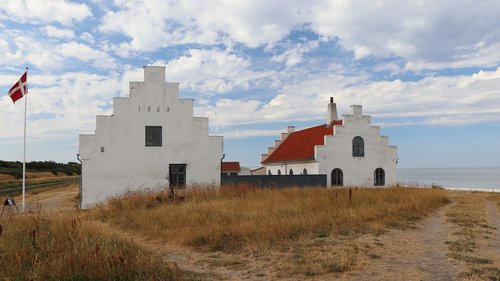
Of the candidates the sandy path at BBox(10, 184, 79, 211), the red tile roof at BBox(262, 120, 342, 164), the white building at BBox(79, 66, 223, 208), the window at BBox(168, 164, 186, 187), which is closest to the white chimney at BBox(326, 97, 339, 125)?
the red tile roof at BBox(262, 120, 342, 164)

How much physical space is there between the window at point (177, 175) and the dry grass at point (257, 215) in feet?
18.1

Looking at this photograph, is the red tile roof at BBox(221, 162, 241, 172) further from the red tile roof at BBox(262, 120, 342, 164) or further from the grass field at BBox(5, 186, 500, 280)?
the grass field at BBox(5, 186, 500, 280)

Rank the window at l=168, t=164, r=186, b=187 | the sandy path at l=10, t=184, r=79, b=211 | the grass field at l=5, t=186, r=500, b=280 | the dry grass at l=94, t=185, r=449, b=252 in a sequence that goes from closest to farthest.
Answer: the grass field at l=5, t=186, r=500, b=280
the dry grass at l=94, t=185, r=449, b=252
the sandy path at l=10, t=184, r=79, b=211
the window at l=168, t=164, r=186, b=187

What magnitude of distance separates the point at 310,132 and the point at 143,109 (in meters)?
16.4

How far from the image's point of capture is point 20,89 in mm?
21141

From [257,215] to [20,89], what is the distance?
14495mm

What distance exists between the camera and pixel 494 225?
14.3 m

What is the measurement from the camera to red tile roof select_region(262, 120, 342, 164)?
32062 mm

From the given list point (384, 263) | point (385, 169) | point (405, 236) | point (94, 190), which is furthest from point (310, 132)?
point (384, 263)

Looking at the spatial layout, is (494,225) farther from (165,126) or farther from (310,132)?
(310,132)

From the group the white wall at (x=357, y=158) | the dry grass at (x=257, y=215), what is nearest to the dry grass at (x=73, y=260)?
the dry grass at (x=257, y=215)

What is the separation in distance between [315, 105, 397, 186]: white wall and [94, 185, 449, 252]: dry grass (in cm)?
939

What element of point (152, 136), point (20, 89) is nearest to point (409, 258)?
point (152, 136)

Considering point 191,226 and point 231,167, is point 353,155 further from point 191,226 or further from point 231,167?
point 191,226
